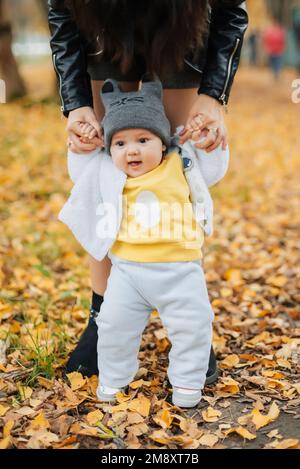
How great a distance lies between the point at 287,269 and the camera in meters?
4.34

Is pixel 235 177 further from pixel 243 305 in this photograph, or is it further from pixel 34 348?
pixel 34 348

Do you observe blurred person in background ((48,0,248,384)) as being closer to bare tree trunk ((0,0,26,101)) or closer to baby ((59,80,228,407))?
→ baby ((59,80,228,407))

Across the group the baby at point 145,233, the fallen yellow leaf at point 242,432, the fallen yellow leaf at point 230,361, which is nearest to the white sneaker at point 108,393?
the baby at point 145,233

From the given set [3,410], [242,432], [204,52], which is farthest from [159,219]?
[3,410]

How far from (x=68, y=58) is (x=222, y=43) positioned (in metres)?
0.62

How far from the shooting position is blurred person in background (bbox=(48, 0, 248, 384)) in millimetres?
2301

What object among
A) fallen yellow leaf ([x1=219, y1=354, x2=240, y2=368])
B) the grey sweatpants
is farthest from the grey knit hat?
fallen yellow leaf ([x1=219, y1=354, x2=240, y2=368])

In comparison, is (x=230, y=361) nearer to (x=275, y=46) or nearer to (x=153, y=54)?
(x=153, y=54)

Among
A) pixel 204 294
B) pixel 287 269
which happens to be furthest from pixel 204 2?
pixel 287 269

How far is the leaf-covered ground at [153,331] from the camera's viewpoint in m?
2.34

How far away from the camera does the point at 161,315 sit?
2441 mm

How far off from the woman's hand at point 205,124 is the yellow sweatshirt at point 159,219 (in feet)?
0.44
